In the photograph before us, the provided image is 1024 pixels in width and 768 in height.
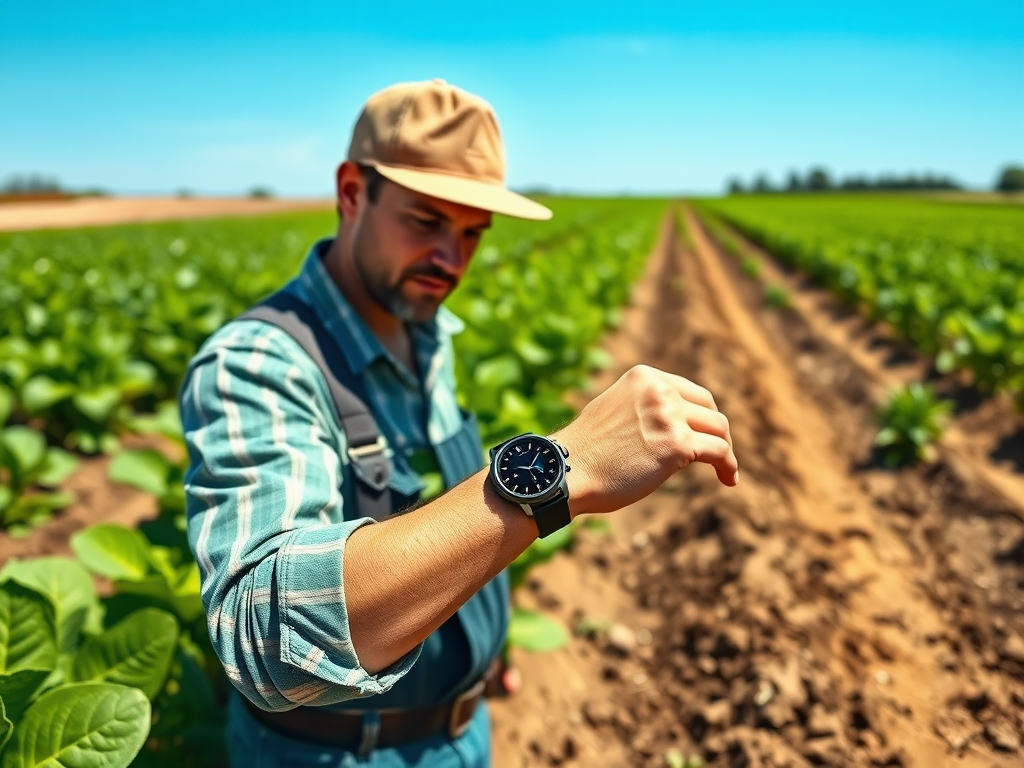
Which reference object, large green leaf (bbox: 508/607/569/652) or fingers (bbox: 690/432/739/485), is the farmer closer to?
fingers (bbox: 690/432/739/485)

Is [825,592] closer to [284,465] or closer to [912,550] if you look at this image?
[912,550]

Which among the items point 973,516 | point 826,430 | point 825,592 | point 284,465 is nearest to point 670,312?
point 826,430

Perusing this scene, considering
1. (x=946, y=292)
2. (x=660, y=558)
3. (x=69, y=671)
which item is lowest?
(x=660, y=558)

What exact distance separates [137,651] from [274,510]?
28.0 inches

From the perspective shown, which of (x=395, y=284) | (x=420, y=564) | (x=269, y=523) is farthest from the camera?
(x=395, y=284)

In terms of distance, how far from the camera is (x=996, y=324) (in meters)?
6.75

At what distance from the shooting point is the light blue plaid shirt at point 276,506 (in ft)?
3.57

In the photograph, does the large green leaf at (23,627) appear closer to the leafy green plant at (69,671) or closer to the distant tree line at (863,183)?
the leafy green plant at (69,671)

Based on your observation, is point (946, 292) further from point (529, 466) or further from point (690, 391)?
point (529, 466)

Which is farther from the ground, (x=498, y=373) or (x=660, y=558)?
(x=498, y=373)

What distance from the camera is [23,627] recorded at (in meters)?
1.60

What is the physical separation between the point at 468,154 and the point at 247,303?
6476mm

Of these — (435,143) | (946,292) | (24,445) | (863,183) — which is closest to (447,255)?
(435,143)

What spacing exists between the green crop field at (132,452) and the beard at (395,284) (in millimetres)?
588
